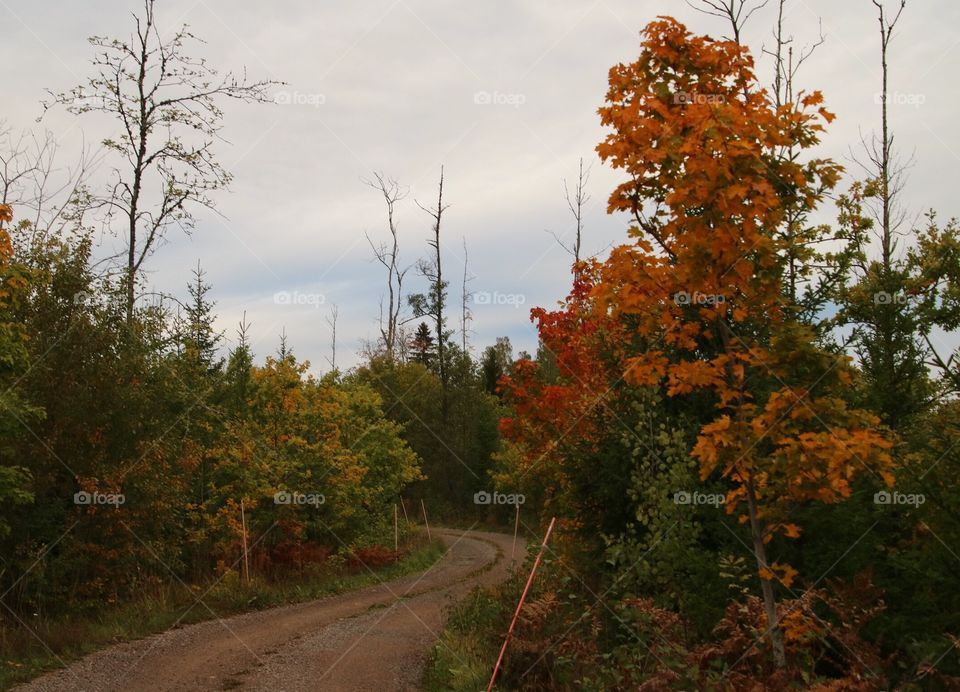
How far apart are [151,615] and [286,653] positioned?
3.23 m

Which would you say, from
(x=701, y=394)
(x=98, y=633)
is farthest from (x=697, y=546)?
(x=98, y=633)

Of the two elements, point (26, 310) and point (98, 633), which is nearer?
point (98, 633)

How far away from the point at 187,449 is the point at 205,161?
851 cm

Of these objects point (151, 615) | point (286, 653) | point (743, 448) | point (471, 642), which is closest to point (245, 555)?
point (151, 615)

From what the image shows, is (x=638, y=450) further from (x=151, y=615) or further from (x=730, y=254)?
(x=151, y=615)

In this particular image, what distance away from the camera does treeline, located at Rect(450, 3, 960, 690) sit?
554 centimetres

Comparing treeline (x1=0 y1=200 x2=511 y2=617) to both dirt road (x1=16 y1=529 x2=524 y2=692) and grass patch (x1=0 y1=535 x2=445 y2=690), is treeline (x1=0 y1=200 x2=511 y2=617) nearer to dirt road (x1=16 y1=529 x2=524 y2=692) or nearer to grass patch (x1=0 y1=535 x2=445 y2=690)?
grass patch (x1=0 y1=535 x2=445 y2=690)

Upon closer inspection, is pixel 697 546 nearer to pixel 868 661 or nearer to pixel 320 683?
pixel 868 661

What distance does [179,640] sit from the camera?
11469 mm

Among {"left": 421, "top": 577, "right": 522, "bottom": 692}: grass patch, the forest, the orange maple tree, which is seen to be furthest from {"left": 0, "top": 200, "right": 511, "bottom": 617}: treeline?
the orange maple tree

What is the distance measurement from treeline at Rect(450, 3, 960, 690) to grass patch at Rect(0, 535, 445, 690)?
502cm

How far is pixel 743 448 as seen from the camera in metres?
5.59

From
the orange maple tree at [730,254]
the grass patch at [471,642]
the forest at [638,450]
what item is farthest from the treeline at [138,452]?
the orange maple tree at [730,254]

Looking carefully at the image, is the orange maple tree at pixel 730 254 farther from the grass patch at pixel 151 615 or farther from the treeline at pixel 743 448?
the grass patch at pixel 151 615
